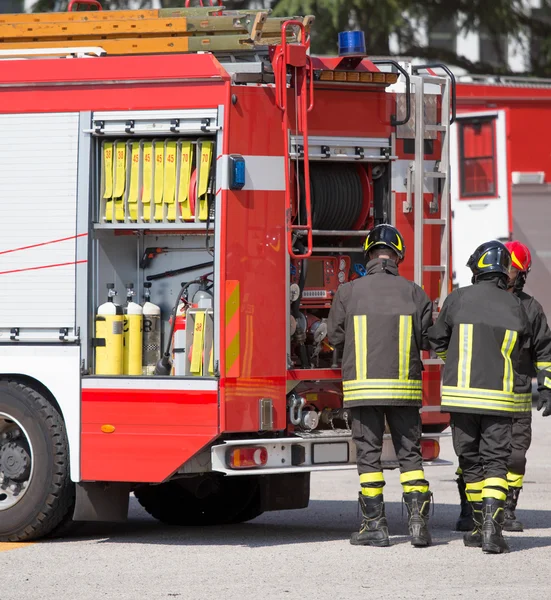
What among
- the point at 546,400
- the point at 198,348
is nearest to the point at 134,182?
the point at 198,348

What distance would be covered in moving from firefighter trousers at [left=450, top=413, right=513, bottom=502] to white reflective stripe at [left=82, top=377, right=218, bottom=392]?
144cm

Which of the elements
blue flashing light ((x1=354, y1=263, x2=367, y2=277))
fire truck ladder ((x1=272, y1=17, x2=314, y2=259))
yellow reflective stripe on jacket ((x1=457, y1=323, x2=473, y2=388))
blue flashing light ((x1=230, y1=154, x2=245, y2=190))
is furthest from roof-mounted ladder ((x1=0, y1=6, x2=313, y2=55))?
yellow reflective stripe on jacket ((x1=457, y1=323, x2=473, y2=388))

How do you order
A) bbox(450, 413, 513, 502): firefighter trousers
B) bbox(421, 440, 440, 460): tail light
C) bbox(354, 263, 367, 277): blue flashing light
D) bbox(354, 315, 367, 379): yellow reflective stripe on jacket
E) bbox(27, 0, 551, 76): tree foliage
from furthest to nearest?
1. bbox(27, 0, 551, 76): tree foliage
2. bbox(354, 263, 367, 277): blue flashing light
3. bbox(421, 440, 440, 460): tail light
4. bbox(354, 315, 367, 379): yellow reflective stripe on jacket
5. bbox(450, 413, 513, 502): firefighter trousers

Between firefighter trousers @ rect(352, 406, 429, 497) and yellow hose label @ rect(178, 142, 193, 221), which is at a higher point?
yellow hose label @ rect(178, 142, 193, 221)

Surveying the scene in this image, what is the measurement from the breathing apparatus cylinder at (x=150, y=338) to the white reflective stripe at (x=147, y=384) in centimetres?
29

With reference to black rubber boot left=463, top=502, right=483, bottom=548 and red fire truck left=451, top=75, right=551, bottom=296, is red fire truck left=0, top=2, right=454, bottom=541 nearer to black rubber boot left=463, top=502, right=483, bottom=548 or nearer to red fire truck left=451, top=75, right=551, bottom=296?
black rubber boot left=463, top=502, right=483, bottom=548

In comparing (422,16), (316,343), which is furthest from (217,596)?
(422,16)

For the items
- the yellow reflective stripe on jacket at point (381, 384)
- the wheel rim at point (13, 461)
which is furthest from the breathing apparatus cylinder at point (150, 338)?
the yellow reflective stripe on jacket at point (381, 384)

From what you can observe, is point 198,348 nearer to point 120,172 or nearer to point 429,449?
point 120,172

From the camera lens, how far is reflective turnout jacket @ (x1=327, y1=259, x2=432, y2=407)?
26.2 feet

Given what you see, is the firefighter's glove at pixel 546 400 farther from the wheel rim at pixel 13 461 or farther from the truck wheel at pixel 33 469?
the wheel rim at pixel 13 461

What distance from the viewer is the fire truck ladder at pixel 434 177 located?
8.70 m

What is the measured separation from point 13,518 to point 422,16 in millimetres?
18295

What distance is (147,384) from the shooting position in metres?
8.02
